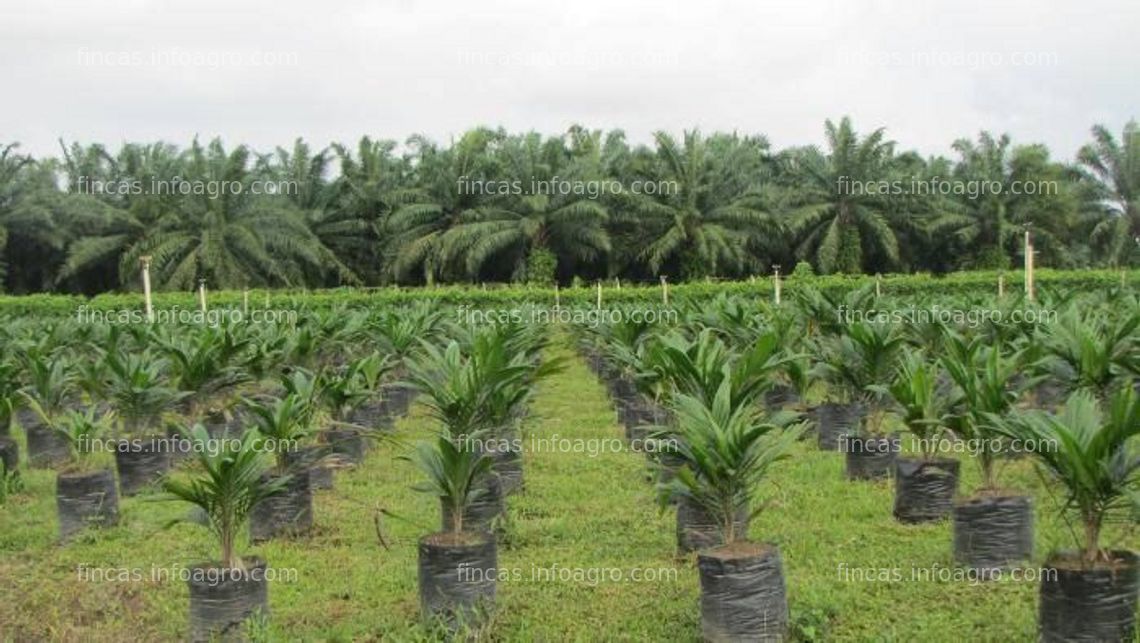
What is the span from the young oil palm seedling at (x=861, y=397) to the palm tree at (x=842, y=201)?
21.8m

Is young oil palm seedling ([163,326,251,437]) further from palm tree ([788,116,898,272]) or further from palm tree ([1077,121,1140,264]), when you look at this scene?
palm tree ([1077,121,1140,264])

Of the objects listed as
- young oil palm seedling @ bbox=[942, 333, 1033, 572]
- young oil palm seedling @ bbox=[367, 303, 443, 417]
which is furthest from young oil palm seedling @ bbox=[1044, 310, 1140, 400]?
young oil palm seedling @ bbox=[367, 303, 443, 417]

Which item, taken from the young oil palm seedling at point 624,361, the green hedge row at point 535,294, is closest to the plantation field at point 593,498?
the young oil palm seedling at point 624,361

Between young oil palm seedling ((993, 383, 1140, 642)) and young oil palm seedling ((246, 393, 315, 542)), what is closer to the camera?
young oil palm seedling ((993, 383, 1140, 642))

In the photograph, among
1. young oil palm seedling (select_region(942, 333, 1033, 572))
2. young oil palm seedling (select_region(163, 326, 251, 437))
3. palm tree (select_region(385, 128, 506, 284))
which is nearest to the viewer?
young oil palm seedling (select_region(942, 333, 1033, 572))

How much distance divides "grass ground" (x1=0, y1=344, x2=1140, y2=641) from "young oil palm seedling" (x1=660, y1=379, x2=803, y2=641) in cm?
24

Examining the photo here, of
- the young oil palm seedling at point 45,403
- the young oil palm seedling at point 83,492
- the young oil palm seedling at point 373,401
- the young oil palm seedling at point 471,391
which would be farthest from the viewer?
the young oil palm seedling at point 373,401

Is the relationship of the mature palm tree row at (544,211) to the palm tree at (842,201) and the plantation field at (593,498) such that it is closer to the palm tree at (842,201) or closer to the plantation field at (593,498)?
the palm tree at (842,201)

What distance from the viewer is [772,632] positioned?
12.8 feet

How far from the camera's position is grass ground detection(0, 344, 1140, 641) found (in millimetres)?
4215

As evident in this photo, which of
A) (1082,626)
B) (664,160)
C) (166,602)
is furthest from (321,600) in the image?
(664,160)

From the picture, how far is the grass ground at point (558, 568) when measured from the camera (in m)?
4.21

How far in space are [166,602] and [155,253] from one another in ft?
76.9

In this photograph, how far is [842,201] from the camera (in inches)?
1161
